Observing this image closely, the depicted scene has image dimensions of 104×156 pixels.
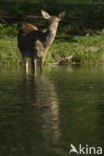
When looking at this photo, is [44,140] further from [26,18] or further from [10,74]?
[26,18]

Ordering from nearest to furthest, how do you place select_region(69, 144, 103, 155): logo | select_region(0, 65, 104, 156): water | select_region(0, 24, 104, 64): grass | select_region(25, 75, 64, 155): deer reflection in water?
select_region(69, 144, 103, 155): logo → select_region(0, 65, 104, 156): water → select_region(25, 75, 64, 155): deer reflection in water → select_region(0, 24, 104, 64): grass

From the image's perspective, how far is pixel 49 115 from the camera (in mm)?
10898

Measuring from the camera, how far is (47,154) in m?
7.80

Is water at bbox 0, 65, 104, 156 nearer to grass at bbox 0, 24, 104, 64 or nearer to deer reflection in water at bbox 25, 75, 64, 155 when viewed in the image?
deer reflection in water at bbox 25, 75, 64, 155

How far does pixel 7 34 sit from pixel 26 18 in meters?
9.83

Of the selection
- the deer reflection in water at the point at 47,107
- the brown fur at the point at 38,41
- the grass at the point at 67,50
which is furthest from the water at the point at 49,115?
the grass at the point at 67,50

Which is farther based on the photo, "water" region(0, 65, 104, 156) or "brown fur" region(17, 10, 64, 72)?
"brown fur" region(17, 10, 64, 72)

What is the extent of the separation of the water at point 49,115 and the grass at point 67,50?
7.54 m

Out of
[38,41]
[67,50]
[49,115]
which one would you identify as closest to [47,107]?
[49,115]

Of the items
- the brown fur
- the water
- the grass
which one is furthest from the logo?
the grass

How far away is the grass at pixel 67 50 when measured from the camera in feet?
84.4

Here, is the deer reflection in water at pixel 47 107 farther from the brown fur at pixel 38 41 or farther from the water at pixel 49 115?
the brown fur at pixel 38 41

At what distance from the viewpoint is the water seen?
27.6ft

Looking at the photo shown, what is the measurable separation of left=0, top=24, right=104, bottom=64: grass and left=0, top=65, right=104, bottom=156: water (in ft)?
24.7
